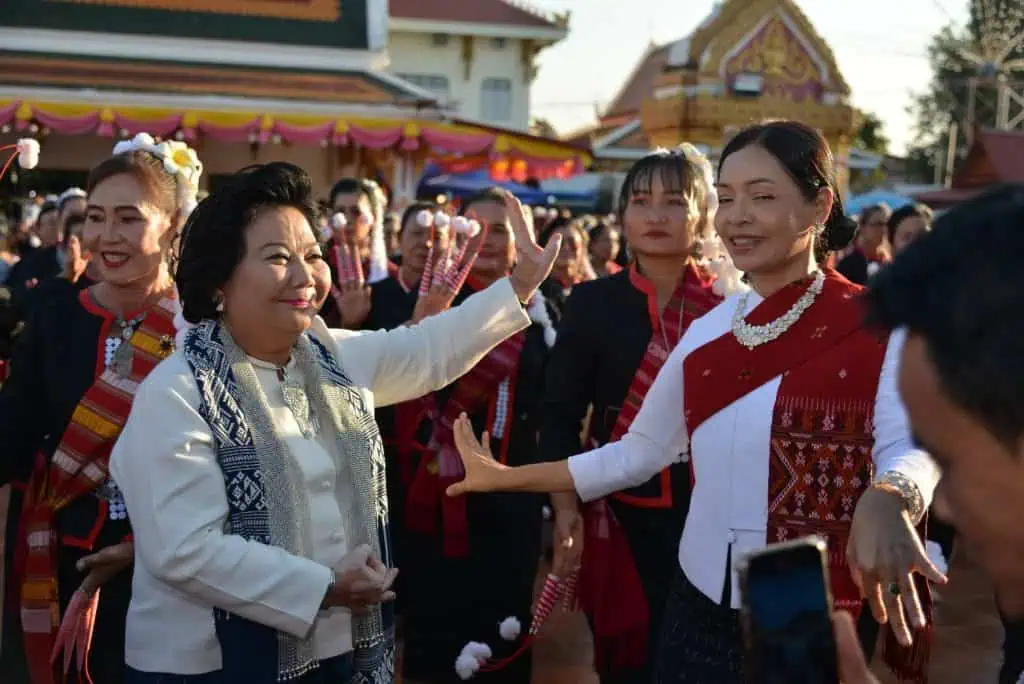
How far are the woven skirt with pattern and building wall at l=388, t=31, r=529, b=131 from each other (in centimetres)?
3282

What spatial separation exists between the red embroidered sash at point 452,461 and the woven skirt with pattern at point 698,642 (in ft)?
7.06

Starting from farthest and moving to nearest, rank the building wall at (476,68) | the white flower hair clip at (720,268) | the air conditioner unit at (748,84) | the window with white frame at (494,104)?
the window with white frame at (494,104) < the building wall at (476,68) < the air conditioner unit at (748,84) < the white flower hair clip at (720,268)

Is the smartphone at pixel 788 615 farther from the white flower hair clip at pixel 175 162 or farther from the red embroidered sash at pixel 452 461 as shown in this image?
the red embroidered sash at pixel 452 461

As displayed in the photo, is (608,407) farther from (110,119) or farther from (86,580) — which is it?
(110,119)

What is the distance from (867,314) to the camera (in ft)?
4.28

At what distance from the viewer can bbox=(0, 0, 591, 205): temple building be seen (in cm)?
1530

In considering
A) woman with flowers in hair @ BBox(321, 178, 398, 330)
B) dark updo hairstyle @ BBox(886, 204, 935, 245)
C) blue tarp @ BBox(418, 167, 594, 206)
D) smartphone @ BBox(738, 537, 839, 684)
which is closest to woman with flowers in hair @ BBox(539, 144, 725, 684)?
woman with flowers in hair @ BBox(321, 178, 398, 330)

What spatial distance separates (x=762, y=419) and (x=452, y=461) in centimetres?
255

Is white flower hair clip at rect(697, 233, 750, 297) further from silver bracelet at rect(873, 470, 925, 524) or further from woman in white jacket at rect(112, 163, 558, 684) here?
silver bracelet at rect(873, 470, 925, 524)

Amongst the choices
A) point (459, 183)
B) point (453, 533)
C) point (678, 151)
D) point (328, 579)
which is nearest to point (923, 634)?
point (328, 579)

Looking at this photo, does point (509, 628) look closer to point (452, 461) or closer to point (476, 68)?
point (452, 461)

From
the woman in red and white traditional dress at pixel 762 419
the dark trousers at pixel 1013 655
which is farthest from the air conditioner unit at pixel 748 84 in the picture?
the woman in red and white traditional dress at pixel 762 419

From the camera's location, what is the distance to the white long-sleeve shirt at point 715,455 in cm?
246

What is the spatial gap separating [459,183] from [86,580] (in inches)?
810
